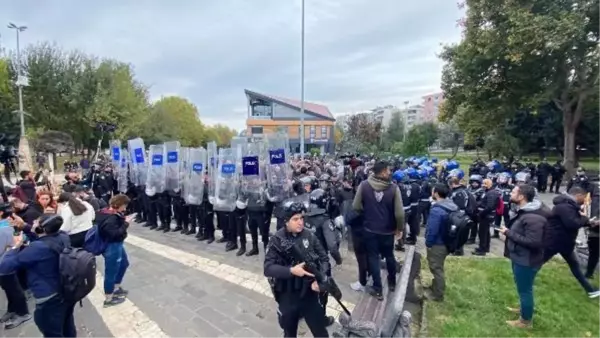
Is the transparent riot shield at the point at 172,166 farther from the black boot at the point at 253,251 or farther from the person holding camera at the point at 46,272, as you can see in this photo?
the person holding camera at the point at 46,272

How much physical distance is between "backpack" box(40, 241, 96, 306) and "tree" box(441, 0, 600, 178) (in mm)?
16901

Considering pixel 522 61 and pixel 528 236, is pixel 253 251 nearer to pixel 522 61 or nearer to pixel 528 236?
pixel 528 236

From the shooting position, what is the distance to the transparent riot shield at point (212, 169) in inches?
301

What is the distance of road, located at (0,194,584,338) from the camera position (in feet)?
13.9

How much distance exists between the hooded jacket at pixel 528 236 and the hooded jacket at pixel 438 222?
728 mm

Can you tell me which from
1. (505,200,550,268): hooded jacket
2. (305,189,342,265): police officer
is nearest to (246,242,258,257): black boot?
(305,189,342,265): police officer

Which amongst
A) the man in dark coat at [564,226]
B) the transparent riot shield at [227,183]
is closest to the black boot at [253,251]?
the transparent riot shield at [227,183]

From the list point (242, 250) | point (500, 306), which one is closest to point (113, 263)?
point (242, 250)

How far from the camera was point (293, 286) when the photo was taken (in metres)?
3.00

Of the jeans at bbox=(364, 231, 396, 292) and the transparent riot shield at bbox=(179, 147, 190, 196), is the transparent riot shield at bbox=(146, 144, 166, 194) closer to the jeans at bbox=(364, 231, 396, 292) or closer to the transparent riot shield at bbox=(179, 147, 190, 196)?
the transparent riot shield at bbox=(179, 147, 190, 196)

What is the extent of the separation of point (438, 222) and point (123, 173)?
947 centimetres

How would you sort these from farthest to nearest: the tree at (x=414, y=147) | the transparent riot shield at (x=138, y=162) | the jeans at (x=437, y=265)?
the tree at (x=414, y=147)
the transparent riot shield at (x=138, y=162)
the jeans at (x=437, y=265)

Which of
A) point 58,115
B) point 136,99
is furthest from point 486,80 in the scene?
point 58,115

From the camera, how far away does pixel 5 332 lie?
14.0 feet
